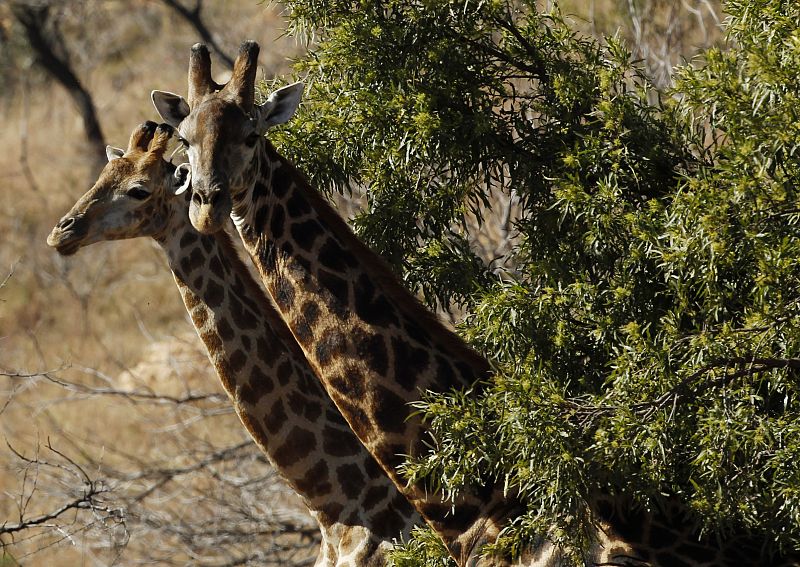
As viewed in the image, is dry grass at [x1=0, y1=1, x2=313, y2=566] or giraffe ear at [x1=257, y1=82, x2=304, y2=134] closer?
giraffe ear at [x1=257, y1=82, x2=304, y2=134]

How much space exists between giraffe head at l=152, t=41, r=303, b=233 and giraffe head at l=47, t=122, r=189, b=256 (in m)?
0.74

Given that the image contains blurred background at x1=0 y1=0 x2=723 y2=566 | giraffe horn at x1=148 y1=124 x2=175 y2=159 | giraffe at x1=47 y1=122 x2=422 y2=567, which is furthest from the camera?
blurred background at x1=0 y1=0 x2=723 y2=566

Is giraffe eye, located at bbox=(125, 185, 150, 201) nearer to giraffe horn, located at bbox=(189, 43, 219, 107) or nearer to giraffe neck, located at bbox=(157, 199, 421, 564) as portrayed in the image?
giraffe neck, located at bbox=(157, 199, 421, 564)

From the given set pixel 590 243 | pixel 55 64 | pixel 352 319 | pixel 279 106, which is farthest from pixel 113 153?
pixel 55 64

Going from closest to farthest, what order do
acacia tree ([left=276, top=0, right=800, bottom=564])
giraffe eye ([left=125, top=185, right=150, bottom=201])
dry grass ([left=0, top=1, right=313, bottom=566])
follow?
acacia tree ([left=276, top=0, right=800, bottom=564]), giraffe eye ([left=125, top=185, right=150, bottom=201]), dry grass ([left=0, top=1, right=313, bottom=566])

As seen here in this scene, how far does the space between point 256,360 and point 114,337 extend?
1089 centimetres

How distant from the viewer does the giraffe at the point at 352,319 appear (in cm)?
562

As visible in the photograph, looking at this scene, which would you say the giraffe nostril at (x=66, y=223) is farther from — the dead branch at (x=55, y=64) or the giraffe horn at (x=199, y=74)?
the dead branch at (x=55, y=64)

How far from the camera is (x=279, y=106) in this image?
6.04 meters

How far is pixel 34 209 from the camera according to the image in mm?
A: 21781

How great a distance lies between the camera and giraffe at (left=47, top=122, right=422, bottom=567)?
6543 mm

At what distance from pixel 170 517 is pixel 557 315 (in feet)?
19.2

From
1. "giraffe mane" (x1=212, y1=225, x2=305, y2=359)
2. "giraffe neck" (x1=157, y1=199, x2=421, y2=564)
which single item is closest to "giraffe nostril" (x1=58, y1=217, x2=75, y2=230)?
"giraffe neck" (x1=157, y1=199, x2=421, y2=564)

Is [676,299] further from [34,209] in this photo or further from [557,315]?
[34,209]
